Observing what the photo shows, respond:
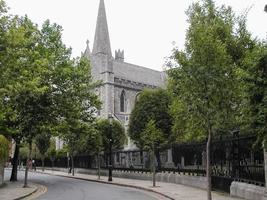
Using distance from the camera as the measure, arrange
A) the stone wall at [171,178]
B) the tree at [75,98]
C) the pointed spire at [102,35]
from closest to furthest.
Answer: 1. the stone wall at [171,178]
2. the tree at [75,98]
3. the pointed spire at [102,35]

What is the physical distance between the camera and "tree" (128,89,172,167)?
53062 millimetres

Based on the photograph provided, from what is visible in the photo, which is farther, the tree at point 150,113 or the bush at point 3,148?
the tree at point 150,113

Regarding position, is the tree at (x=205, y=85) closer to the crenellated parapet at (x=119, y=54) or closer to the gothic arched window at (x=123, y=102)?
the gothic arched window at (x=123, y=102)

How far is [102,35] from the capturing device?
257ft

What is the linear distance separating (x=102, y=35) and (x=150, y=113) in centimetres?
2850

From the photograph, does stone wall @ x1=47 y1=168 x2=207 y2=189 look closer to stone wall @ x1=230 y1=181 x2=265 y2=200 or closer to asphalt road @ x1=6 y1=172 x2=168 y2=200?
asphalt road @ x1=6 y1=172 x2=168 y2=200

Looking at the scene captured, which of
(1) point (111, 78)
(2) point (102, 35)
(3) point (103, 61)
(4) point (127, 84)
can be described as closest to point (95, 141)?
(1) point (111, 78)

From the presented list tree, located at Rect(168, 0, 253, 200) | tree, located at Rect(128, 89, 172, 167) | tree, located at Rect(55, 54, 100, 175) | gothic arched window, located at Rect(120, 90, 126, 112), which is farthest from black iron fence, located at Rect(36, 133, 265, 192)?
gothic arched window, located at Rect(120, 90, 126, 112)

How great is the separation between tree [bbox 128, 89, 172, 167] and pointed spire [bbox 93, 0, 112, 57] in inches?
913

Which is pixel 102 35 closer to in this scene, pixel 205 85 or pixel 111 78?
pixel 111 78

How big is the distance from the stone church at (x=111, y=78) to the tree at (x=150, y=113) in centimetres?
1578

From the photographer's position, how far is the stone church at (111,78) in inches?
2894


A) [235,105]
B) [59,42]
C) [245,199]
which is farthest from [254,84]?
[59,42]

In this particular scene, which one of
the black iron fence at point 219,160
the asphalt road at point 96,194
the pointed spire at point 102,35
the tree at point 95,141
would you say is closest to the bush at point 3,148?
the asphalt road at point 96,194
